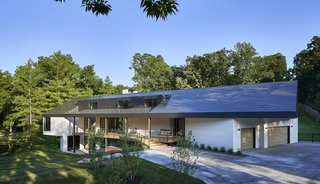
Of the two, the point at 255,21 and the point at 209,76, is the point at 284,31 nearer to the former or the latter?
the point at 255,21

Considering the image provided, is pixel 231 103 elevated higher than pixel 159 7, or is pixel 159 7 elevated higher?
pixel 159 7

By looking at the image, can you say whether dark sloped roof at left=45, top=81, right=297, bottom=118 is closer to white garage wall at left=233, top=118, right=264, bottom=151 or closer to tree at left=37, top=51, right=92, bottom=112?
white garage wall at left=233, top=118, right=264, bottom=151

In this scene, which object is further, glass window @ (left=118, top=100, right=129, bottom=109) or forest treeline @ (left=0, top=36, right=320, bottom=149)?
forest treeline @ (left=0, top=36, right=320, bottom=149)

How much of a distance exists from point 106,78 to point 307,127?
36.6 metres

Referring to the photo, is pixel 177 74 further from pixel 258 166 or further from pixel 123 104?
pixel 258 166

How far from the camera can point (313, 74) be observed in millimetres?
50062

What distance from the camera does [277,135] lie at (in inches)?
1043

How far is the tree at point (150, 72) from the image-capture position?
208 ft

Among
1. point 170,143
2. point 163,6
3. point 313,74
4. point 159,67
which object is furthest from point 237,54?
point 163,6

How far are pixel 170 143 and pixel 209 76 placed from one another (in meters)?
33.4

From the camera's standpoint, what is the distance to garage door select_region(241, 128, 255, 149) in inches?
907

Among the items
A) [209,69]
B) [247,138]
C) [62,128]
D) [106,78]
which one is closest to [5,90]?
[62,128]

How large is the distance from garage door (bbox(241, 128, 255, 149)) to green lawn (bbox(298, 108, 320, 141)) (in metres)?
10.4

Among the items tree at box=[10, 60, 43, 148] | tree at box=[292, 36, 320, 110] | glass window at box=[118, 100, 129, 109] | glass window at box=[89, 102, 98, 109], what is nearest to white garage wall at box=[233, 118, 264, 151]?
glass window at box=[118, 100, 129, 109]
